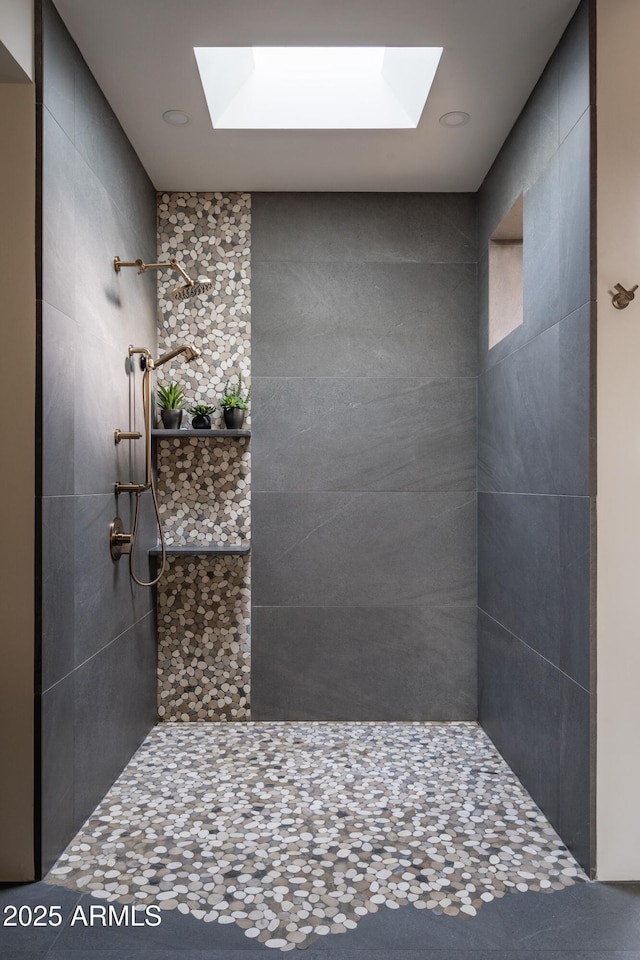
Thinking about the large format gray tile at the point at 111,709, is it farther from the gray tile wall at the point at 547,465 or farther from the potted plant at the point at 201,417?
the gray tile wall at the point at 547,465

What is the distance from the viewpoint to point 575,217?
78.5 inches

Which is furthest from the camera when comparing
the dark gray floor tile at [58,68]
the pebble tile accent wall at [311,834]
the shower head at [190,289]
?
the shower head at [190,289]

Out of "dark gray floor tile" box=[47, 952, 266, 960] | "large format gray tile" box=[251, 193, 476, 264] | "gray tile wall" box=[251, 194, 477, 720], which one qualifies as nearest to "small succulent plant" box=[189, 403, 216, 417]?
"gray tile wall" box=[251, 194, 477, 720]

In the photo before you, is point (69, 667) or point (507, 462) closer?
point (69, 667)

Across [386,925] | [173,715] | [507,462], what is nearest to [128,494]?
[173,715]

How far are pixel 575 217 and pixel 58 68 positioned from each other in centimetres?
162

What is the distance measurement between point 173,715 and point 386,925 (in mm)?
1726

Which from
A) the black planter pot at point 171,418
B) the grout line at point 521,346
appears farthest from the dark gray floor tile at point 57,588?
the grout line at point 521,346

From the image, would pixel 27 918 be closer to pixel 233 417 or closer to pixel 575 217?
pixel 233 417

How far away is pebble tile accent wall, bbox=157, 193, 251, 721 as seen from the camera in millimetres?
3207

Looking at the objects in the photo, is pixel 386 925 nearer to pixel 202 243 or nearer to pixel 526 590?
pixel 526 590

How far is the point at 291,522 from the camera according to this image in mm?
3203

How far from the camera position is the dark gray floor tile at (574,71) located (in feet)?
6.30

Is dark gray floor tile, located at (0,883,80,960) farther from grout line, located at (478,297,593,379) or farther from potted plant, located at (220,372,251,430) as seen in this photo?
grout line, located at (478,297,593,379)
